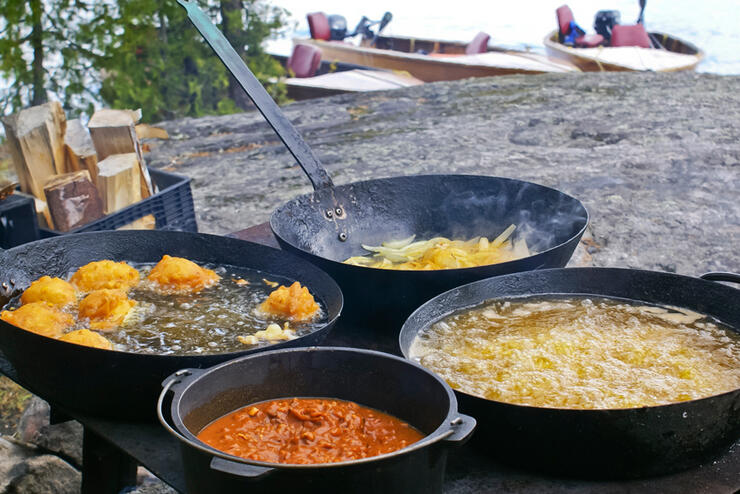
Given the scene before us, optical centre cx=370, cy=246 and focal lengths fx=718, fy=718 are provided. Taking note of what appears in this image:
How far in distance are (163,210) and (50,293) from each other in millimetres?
1545

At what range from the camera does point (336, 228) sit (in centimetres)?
296

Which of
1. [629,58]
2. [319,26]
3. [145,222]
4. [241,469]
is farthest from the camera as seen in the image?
[319,26]

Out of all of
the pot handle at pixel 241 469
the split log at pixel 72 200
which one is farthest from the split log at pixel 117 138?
the pot handle at pixel 241 469

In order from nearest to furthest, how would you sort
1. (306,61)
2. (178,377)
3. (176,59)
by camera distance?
(178,377), (176,59), (306,61)

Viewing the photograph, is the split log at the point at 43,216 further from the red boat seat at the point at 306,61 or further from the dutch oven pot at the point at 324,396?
the red boat seat at the point at 306,61

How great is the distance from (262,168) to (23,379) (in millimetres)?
3676

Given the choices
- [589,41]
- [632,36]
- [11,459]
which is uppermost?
[632,36]

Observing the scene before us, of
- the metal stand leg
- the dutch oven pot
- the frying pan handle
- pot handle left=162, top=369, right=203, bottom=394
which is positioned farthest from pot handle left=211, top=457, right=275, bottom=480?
the frying pan handle

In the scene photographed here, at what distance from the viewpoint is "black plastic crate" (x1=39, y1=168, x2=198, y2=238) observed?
11.3 ft

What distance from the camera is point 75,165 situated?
153 inches

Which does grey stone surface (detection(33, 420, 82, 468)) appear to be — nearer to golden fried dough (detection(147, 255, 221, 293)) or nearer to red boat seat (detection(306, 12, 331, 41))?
golden fried dough (detection(147, 255, 221, 293))

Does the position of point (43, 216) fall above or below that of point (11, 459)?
above

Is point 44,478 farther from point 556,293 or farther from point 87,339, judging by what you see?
point 556,293

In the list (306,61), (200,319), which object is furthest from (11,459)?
(306,61)
